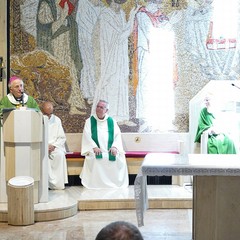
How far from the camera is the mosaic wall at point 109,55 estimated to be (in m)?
9.39

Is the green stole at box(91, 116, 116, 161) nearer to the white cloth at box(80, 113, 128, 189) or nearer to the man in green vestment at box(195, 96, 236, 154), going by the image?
the white cloth at box(80, 113, 128, 189)

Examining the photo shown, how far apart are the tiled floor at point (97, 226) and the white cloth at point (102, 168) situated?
25.1 inches

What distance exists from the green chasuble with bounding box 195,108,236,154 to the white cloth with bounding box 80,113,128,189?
4.30 feet

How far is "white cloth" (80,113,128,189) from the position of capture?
8391 millimetres

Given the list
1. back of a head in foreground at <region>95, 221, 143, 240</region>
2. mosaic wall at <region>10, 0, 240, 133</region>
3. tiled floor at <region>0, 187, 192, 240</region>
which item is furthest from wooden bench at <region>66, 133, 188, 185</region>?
back of a head in foreground at <region>95, 221, 143, 240</region>

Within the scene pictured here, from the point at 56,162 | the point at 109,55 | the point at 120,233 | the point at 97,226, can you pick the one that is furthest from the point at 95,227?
the point at 120,233

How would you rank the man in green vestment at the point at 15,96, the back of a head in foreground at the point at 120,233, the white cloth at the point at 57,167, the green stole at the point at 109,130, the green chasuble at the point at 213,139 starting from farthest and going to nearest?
the green stole at the point at 109,130
the green chasuble at the point at 213,139
the white cloth at the point at 57,167
the man in green vestment at the point at 15,96
the back of a head in foreground at the point at 120,233

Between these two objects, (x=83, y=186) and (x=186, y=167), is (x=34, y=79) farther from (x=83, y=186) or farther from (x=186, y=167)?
(x=186, y=167)

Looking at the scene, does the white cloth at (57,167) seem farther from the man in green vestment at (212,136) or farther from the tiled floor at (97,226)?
the man in green vestment at (212,136)

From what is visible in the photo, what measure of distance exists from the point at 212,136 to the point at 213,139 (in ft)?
0.18

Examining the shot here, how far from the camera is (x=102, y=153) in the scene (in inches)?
334

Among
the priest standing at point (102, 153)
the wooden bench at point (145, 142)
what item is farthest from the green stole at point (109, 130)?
the wooden bench at point (145, 142)

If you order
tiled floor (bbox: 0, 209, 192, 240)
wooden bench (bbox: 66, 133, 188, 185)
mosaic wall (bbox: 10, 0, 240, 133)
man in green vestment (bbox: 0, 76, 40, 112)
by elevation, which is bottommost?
tiled floor (bbox: 0, 209, 192, 240)

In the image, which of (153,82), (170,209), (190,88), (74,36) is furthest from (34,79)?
(170,209)
